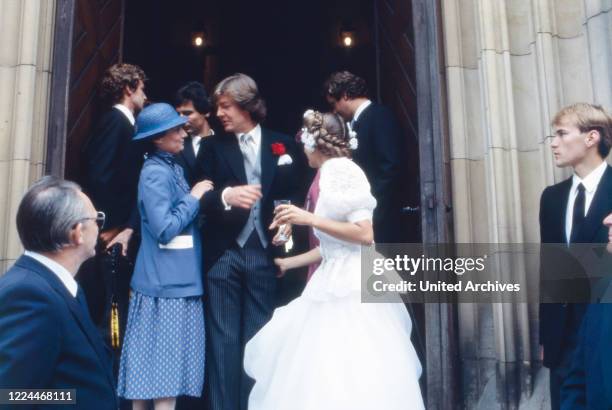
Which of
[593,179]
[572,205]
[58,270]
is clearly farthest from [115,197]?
[593,179]

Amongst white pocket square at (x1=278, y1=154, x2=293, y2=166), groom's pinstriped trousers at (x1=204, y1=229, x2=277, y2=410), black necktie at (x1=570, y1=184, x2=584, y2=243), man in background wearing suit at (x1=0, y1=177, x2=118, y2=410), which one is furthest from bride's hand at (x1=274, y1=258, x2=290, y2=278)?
man in background wearing suit at (x1=0, y1=177, x2=118, y2=410)

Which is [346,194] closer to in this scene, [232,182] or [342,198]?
[342,198]

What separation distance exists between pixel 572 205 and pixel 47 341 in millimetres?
3174

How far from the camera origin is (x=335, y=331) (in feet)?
13.8

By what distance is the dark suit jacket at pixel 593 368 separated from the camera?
9.48 feet

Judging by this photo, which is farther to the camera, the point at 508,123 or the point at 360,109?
the point at 360,109

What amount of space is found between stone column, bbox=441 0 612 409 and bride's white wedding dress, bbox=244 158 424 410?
0.95 m

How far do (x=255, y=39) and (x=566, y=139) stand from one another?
780cm

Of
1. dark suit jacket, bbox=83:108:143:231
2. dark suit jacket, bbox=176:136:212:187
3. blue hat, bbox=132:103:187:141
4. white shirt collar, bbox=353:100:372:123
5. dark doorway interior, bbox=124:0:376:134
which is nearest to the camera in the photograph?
blue hat, bbox=132:103:187:141

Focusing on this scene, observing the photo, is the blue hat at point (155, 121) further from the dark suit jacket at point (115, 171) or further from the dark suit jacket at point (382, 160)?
the dark suit jacket at point (382, 160)

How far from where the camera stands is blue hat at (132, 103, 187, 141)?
16.3 feet

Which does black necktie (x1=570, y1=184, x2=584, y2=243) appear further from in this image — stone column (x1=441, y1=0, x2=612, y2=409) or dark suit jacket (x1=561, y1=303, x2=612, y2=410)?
dark suit jacket (x1=561, y1=303, x2=612, y2=410)

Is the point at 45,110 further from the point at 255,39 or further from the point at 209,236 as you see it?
the point at 255,39

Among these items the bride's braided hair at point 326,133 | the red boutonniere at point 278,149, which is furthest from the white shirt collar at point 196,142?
the bride's braided hair at point 326,133
